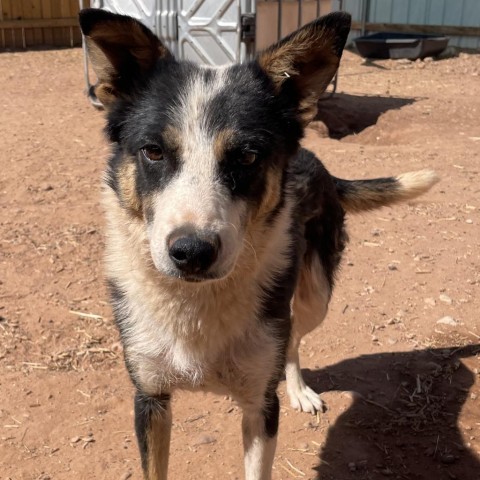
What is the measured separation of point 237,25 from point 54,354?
17.7 ft

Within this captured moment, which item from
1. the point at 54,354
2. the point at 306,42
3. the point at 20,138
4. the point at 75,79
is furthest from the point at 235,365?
the point at 75,79

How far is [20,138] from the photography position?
7328 millimetres

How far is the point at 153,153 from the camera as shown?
7.69 feet

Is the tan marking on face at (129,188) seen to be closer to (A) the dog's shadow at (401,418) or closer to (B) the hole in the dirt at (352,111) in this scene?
(A) the dog's shadow at (401,418)

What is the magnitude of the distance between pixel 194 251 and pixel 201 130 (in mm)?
499

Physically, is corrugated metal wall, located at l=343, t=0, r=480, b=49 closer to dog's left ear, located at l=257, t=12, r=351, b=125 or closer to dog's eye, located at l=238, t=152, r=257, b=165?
dog's left ear, located at l=257, t=12, r=351, b=125

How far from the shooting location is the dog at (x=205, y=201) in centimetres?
228

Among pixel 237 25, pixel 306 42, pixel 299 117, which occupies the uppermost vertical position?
pixel 306 42

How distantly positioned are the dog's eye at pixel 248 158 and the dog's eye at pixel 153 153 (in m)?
0.29

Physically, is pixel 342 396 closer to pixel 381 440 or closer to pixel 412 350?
pixel 381 440

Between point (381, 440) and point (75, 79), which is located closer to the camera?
point (381, 440)

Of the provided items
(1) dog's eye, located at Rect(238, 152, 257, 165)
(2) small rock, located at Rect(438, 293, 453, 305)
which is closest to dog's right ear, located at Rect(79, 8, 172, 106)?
(1) dog's eye, located at Rect(238, 152, 257, 165)

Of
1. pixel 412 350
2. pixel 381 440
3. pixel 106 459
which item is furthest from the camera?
pixel 412 350

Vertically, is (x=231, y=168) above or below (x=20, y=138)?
above
